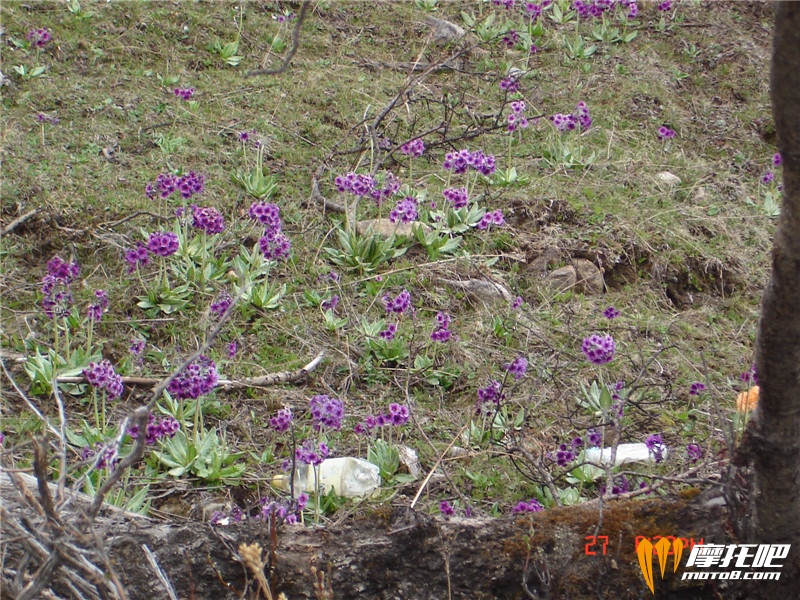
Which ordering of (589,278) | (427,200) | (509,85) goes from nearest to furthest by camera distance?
(589,278) < (427,200) < (509,85)

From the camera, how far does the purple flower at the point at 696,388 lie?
3768 millimetres

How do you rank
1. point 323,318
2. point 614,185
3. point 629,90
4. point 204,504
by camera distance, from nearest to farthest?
point 204,504, point 323,318, point 614,185, point 629,90

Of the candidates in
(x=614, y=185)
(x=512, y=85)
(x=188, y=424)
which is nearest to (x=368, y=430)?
(x=188, y=424)

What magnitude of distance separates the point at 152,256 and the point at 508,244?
206 cm

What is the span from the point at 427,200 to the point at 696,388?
2222 mm

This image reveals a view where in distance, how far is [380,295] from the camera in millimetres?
4590

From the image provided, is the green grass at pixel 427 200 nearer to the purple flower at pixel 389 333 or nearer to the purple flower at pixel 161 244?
the purple flower at pixel 389 333

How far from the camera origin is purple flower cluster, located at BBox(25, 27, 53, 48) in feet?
19.6

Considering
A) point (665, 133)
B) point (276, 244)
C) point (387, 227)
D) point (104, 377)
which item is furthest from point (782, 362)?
point (665, 133)

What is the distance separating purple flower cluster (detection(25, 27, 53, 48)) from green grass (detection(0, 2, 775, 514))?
0.36 feet

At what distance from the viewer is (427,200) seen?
17.7 ft

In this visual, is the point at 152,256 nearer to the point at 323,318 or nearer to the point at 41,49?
the point at 323,318

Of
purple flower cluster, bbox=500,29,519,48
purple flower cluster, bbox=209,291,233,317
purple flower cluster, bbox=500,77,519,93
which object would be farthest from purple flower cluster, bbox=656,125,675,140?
purple flower cluster, bbox=209,291,233,317

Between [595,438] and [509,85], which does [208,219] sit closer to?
[595,438]
